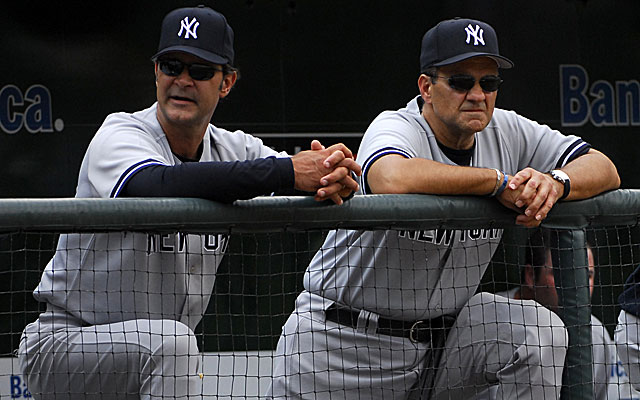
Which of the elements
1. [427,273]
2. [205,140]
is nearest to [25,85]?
[205,140]

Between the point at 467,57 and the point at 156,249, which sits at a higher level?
the point at 467,57

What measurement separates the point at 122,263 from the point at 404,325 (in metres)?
0.80

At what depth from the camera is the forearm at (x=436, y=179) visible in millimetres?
2303

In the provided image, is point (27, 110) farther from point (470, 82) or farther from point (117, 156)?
point (470, 82)

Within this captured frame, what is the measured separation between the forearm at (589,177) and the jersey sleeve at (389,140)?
42 cm

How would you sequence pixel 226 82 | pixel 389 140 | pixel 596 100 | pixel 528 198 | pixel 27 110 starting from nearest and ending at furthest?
pixel 528 198
pixel 389 140
pixel 226 82
pixel 27 110
pixel 596 100

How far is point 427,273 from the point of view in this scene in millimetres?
2631

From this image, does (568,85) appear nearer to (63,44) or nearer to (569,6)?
A: (569,6)

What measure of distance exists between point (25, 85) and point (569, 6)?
2.58 m

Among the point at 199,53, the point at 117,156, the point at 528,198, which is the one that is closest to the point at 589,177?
the point at 528,198

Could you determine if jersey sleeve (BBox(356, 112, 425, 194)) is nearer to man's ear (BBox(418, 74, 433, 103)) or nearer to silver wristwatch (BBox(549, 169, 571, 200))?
man's ear (BBox(418, 74, 433, 103))

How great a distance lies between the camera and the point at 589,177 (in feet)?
8.11

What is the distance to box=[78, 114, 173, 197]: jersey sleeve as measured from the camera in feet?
7.68

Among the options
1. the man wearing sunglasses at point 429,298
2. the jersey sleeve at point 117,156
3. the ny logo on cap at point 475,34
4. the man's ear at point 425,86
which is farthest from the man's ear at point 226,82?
the ny logo on cap at point 475,34
